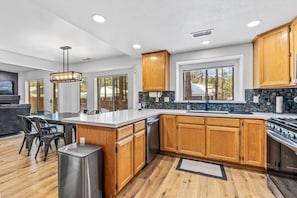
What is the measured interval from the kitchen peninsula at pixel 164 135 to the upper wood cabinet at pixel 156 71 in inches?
29.5

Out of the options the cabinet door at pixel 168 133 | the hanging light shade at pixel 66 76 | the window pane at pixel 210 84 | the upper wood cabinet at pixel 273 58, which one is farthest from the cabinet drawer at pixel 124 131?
the upper wood cabinet at pixel 273 58

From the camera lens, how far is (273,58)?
237cm

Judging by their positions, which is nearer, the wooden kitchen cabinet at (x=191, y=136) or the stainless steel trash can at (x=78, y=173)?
the stainless steel trash can at (x=78, y=173)

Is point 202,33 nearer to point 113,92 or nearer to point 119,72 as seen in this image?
point 119,72

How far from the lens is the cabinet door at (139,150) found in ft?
7.06

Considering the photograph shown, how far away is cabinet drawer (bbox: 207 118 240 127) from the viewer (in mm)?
2461

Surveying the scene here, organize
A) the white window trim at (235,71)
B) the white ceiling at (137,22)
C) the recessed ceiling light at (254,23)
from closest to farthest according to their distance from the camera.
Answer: the white ceiling at (137,22), the recessed ceiling light at (254,23), the white window trim at (235,71)

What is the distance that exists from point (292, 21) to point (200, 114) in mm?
1776

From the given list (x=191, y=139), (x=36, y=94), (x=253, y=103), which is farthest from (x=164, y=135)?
(x=36, y=94)

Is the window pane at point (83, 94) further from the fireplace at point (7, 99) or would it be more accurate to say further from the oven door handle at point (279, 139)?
the oven door handle at point (279, 139)

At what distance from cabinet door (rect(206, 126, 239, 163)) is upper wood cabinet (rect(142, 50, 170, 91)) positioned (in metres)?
1.35

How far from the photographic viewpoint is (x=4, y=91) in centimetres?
620

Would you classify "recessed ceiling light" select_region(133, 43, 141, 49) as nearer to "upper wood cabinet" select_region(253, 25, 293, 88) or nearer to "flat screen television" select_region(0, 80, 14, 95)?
"upper wood cabinet" select_region(253, 25, 293, 88)

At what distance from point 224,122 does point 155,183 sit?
4.76 ft
